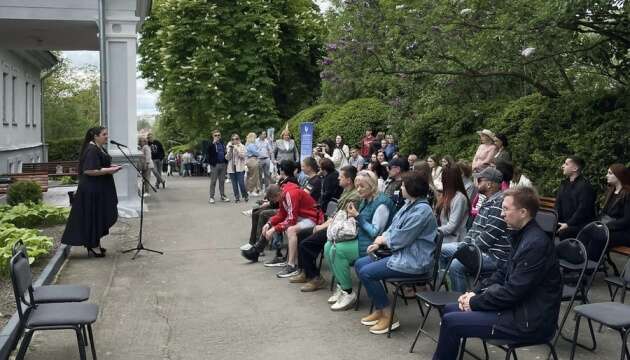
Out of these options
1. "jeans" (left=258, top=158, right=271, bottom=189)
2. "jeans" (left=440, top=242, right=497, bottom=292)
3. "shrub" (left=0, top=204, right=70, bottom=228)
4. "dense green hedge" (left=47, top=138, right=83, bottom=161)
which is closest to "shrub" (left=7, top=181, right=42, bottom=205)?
"shrub" (left=0, top=204, right=70, bottom=228)

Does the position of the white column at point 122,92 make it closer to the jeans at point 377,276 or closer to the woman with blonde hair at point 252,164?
the woman with blonde hair at point 252,164

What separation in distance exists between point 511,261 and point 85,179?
7.26m

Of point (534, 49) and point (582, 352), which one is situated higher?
point (534, 49)

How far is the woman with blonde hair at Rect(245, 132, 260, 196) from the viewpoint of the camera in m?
19.2

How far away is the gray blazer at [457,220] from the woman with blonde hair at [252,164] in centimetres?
1194

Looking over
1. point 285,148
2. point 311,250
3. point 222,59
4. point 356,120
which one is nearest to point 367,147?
point 285,148

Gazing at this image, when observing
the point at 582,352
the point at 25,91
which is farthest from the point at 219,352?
the point at 25,91

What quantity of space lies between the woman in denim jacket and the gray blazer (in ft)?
2.88

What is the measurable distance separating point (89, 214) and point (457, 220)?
5.61 meters

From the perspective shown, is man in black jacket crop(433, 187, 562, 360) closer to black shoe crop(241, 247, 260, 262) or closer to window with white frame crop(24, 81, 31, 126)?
black shoe crop(241, 247, 260, 262)

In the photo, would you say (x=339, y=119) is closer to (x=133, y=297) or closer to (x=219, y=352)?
(x=133, y=297)

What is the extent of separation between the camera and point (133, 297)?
8.26 m

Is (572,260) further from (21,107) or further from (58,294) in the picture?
(21,107)

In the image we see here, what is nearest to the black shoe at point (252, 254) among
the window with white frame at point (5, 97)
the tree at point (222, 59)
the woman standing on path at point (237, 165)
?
the woman standing on path at point (237, 165)
